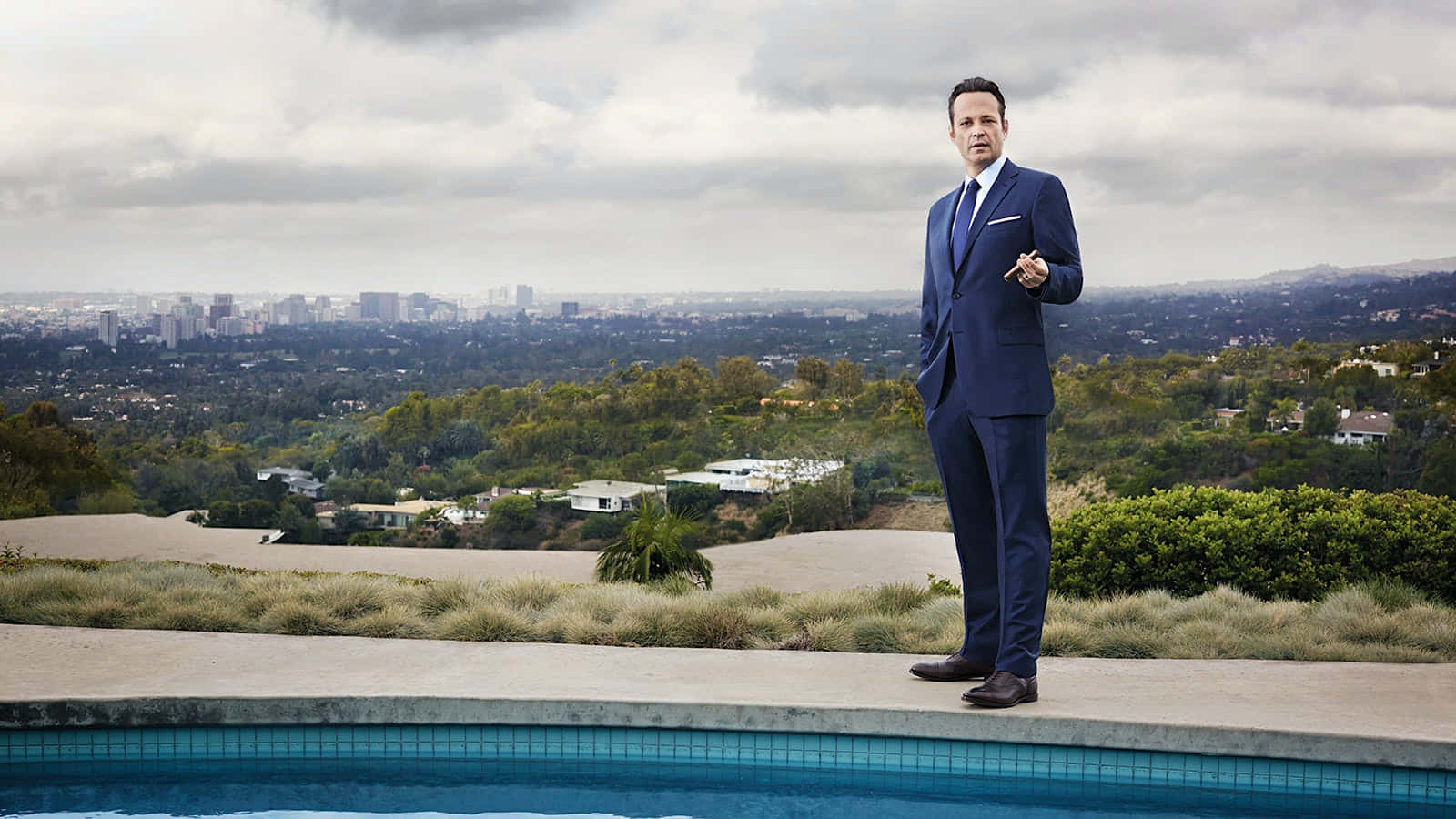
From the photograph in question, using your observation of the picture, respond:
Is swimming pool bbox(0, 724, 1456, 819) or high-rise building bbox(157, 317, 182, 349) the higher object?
high-rise building bbox(157, 317, 182, 349)

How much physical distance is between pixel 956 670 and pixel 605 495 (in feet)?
28.7

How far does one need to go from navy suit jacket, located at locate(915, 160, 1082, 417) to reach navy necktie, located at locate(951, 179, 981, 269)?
0.9 inches

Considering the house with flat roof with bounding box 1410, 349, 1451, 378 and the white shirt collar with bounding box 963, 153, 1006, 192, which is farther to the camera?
the house with flat roof with bounding box 1410, 349, 1451, 378

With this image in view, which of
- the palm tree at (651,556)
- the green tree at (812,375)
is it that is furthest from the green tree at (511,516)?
the palm tree at (651,556)

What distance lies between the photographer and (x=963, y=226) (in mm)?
3041

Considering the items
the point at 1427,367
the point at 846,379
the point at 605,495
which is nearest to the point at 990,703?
the point at 605,495

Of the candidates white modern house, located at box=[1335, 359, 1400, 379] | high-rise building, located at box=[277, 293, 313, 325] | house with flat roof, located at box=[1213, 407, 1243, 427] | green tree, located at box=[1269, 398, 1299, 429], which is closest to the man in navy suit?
house with flat roof, located at box=[1213, 407, 1243, 427]

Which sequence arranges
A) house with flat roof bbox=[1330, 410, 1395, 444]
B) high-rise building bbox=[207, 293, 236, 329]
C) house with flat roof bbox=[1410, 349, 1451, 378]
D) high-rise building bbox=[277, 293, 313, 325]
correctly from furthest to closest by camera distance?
high-rise building bbox=[277, 293, 313, 325] → high-rise building bbox=[207, 293, 236, 329] → house with flat roof bbox=[1410, 349, 1451, 378] → house with flat roof bbox=[1330, 410, 1395, 444]

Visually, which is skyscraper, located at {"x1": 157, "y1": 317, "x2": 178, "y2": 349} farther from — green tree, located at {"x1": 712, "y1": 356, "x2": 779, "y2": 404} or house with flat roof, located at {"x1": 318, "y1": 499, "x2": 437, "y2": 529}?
green tree, located at {"x1": 712, "y1": 356, "x2": 779, "y2": 404}

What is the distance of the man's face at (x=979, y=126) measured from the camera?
9.78 feet

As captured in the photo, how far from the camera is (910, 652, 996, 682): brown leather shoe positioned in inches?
A: 128

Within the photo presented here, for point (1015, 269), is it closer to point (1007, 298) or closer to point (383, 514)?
point (1007, 298)


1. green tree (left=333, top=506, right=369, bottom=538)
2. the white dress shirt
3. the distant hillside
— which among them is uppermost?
the distant hillside

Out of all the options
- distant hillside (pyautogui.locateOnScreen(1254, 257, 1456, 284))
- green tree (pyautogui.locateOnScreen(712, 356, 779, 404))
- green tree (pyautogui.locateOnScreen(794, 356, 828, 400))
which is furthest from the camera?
green tree (pyautogui.locateOnScreen(712, 356, 779, 404))
